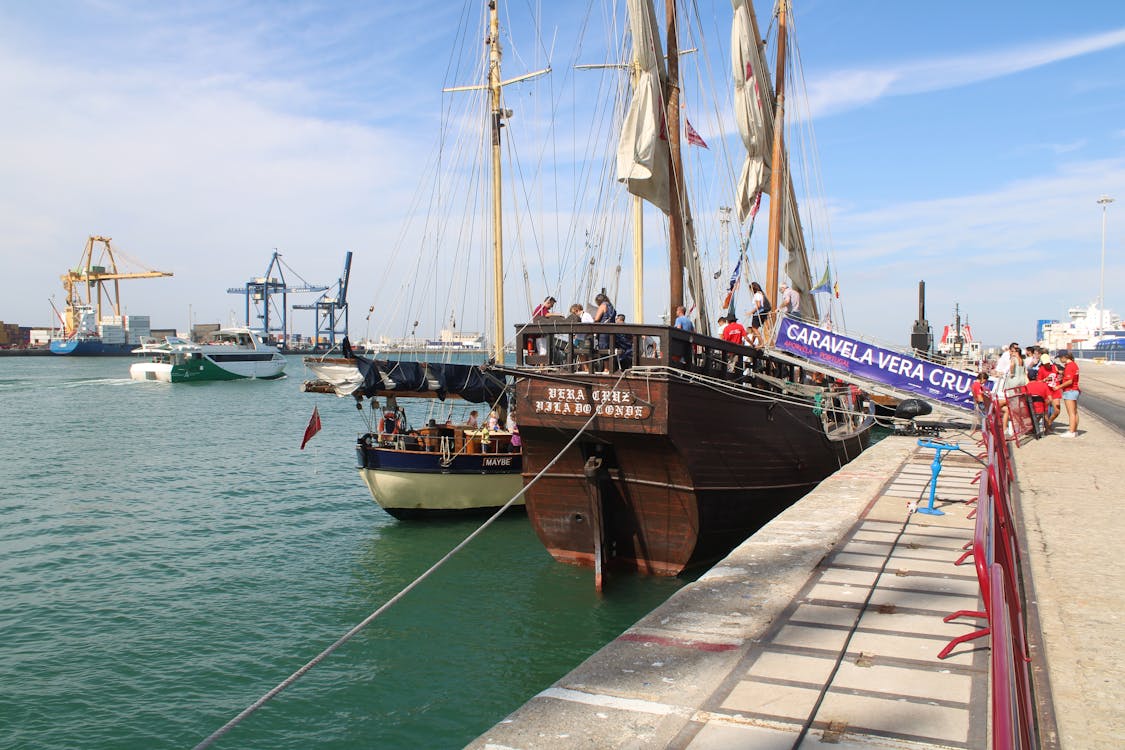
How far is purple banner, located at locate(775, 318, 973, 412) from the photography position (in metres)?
14.2

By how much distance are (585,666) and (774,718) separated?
1.32 meters

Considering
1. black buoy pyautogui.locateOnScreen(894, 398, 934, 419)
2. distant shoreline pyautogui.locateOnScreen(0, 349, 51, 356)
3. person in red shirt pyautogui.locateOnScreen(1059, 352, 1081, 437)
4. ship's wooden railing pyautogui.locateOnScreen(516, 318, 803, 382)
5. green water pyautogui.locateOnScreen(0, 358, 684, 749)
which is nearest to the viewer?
green water pyautogui.locateOnScreen(0, 358, 684, 749)

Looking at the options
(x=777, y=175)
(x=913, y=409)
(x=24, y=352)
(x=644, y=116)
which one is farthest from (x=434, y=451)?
(x=24, y=352)

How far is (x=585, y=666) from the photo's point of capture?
5.13 meters

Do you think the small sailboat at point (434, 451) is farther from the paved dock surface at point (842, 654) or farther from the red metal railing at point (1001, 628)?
the red metal railing at point (1001, 628)

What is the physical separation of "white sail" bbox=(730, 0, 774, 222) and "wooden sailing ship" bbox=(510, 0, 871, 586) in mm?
8672

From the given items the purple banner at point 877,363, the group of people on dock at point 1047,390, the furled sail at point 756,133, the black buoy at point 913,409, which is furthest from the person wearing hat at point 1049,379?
the furled sail at point 756,133

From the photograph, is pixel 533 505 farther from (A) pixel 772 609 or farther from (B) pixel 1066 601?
(B) pixel 1066 601

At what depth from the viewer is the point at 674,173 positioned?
1551 centimetres

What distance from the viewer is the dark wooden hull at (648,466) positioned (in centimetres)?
1093

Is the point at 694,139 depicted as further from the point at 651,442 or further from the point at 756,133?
the point at 651,442

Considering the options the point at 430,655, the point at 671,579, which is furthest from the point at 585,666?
the point at 671,579

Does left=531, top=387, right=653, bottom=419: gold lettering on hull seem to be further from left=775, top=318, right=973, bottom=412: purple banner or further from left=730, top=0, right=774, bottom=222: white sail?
left=730, top=0, right=774, bottom=222: white sail

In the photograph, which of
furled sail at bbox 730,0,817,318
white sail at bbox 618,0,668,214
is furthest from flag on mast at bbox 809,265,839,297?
white sail at bbox 618,0,668,214
